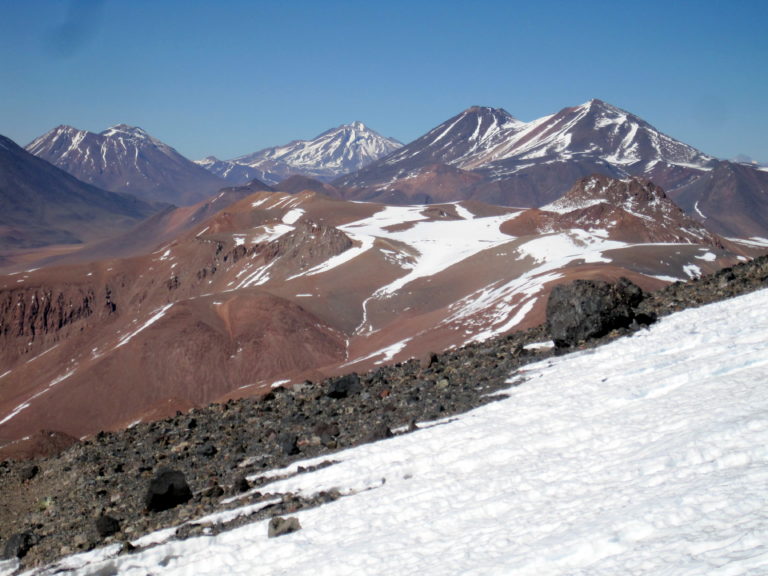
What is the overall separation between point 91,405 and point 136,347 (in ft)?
26.0

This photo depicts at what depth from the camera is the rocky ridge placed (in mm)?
10562

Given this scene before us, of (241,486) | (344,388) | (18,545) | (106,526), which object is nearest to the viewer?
(106,526)

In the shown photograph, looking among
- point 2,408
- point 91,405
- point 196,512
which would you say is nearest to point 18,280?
point 2,408

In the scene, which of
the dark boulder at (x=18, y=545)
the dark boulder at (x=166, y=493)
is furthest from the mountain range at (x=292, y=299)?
the dark boulder at (x=166, y=493)

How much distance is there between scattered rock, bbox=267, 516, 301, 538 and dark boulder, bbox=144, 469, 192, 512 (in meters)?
2.87

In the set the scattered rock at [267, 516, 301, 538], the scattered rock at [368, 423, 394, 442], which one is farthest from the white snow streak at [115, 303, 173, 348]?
the scattered rock at [267, 516, 301, 538]

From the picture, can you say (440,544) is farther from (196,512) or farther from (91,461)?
(91,461)

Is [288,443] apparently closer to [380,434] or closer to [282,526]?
[380,434]

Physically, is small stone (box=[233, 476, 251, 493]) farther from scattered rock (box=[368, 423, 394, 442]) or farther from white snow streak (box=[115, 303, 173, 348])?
white snow streak (box=[115, 303, 173, 348])

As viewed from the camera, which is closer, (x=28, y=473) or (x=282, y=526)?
(x=282, y=526)

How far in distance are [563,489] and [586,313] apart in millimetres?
8315

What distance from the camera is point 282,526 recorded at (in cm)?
873

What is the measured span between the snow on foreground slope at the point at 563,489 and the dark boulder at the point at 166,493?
1.49 metres

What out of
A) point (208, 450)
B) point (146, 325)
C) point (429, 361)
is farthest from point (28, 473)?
point (146, 325)
